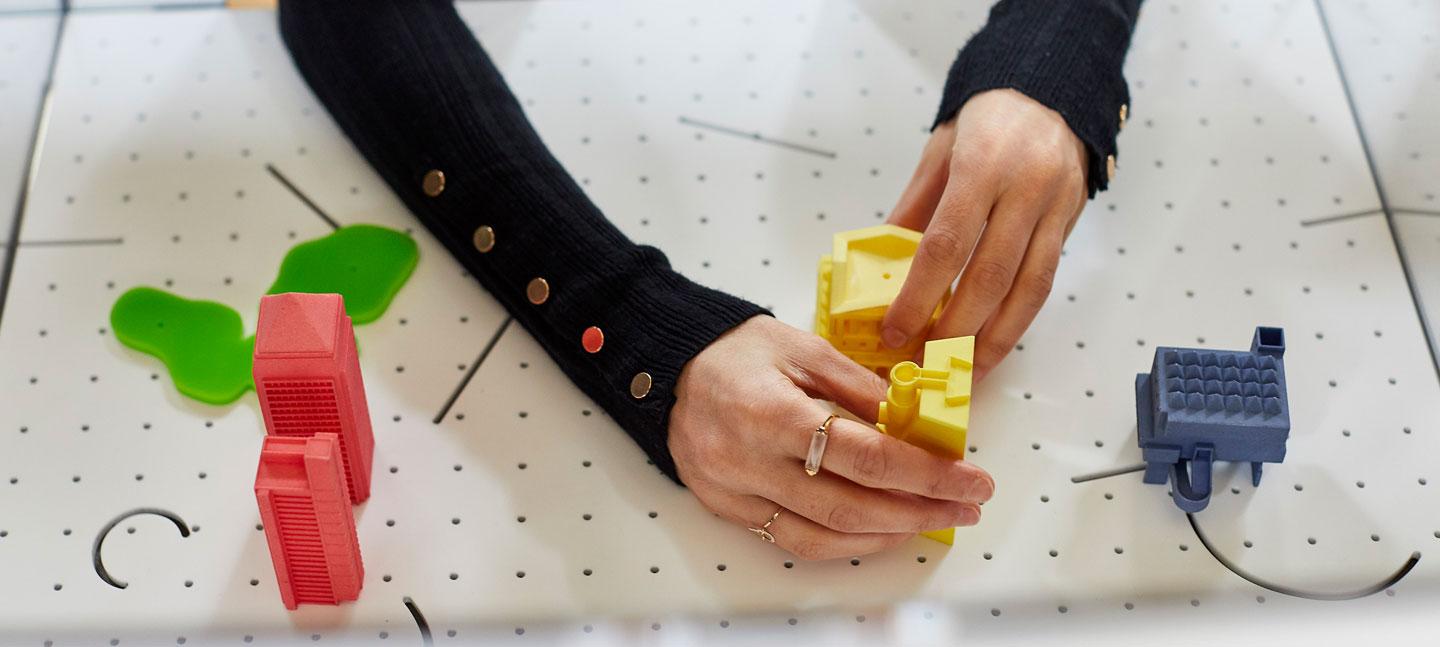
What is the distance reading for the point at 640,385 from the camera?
40.6 inches

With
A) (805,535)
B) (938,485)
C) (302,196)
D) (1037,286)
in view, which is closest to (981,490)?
(938,485)

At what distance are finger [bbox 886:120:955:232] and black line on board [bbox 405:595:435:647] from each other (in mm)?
485

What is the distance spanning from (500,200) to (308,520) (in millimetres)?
351

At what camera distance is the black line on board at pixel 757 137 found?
4.26ft

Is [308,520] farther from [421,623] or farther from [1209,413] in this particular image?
[1209,413]

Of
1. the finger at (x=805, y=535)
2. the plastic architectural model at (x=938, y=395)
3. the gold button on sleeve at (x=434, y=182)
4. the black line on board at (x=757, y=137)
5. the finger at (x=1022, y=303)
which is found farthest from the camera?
the black line on board at (x=757, y=137)

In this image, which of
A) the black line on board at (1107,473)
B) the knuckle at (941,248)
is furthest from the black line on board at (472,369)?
the black line on board at (1107,473)

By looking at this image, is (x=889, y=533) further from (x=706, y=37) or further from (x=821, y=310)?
(x=706, y=37)

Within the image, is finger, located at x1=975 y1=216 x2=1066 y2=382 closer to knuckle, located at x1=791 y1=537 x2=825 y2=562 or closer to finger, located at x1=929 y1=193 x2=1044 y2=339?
finger, located at x1=929 y1=193 x2=1044 y2=339

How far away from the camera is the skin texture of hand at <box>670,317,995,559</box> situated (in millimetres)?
→ 907

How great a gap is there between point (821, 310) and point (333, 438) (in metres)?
0.40

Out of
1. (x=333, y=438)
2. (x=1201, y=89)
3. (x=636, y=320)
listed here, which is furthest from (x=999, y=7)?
(x=333, y=438)

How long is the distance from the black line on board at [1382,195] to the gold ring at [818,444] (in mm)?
539

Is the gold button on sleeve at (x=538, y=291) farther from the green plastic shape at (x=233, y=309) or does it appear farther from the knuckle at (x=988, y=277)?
the knuckle at (x=988, y=277)
